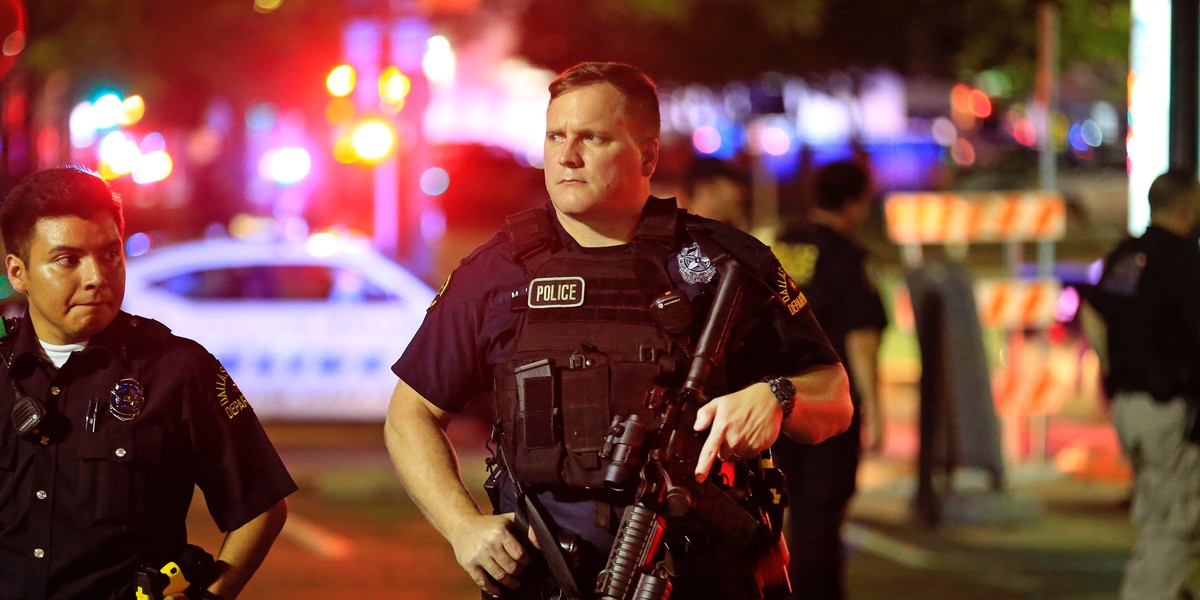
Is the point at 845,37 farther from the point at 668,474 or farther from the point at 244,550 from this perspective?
the point at 244,550

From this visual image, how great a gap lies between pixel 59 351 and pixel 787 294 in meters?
1.57

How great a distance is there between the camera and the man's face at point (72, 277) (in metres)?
3.31

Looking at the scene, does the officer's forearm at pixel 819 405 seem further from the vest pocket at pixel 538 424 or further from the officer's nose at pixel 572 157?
the officer's nose at pixel 572 157

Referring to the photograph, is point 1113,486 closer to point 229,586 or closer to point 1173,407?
point 1173,407

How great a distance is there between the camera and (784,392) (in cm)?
344

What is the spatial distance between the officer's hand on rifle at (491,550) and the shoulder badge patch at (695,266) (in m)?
0.65

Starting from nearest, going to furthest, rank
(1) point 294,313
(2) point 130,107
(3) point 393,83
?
1. (1) point 294,313
2. (2) point 130,107
3. (3) point 393,83

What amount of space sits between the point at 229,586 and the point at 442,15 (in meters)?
11.6

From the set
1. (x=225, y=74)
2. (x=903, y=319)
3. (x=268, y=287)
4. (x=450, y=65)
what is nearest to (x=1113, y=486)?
(x=903, y=319)

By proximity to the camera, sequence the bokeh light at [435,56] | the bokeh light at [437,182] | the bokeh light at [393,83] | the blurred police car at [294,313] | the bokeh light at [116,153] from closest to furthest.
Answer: the blurred police car at [294,313], the bokeh light at [393,83], the bokeh light at [435,56], the bokeh light at [116,153], the bokeh light at [437,182]

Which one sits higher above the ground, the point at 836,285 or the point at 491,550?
the point at 836,285

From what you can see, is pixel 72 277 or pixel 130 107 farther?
pixel 130 107

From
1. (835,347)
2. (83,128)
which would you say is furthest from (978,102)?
(835,347)

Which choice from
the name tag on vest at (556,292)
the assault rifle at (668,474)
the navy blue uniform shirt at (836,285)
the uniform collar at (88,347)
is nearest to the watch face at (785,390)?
the assault rifle at (668,474)
